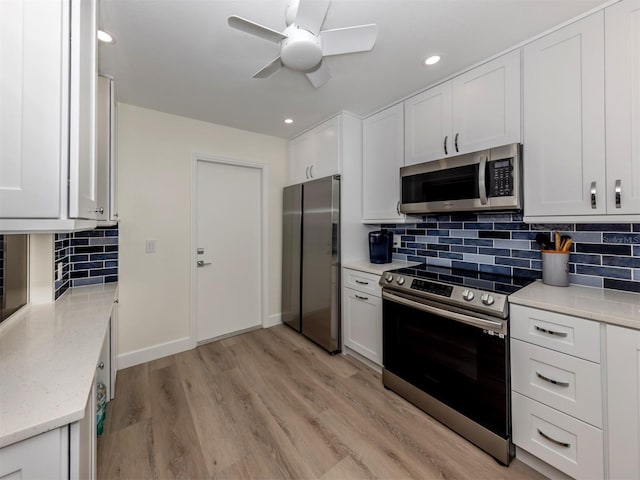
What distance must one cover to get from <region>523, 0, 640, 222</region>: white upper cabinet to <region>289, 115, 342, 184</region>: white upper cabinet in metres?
1.55

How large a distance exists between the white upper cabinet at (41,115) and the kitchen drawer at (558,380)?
207 cm

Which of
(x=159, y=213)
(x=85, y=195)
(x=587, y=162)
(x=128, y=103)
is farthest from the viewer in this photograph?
(x=159, y=213)

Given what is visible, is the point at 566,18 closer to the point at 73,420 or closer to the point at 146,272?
the point at 73,420

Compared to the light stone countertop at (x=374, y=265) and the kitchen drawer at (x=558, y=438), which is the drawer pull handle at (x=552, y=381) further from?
the light stone countertop at (x=374, y=265)

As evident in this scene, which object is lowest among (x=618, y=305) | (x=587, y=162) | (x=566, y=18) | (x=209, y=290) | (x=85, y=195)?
(x=209, y=290)

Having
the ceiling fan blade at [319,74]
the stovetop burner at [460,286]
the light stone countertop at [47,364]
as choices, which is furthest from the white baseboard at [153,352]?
the ceiling fan blade at [319,74]

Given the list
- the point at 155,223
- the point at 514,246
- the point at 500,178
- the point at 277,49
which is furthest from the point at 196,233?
the point at 514,246

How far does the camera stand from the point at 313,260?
9.53 feet

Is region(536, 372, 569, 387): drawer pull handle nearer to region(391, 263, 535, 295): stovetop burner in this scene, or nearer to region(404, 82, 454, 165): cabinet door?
region(391, 263, 535, 295): stovetop burner

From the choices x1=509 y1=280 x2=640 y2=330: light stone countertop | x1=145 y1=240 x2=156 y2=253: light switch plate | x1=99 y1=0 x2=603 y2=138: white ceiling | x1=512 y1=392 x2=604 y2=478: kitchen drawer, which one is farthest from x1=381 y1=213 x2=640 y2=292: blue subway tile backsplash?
x1=145 y1=240 x2=156 y2=253: light switch plate

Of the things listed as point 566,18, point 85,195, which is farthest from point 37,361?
point 566,18

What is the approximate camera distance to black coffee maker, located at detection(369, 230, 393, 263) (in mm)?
2645

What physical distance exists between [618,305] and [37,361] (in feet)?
8.39

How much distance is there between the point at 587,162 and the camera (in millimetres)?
1472
